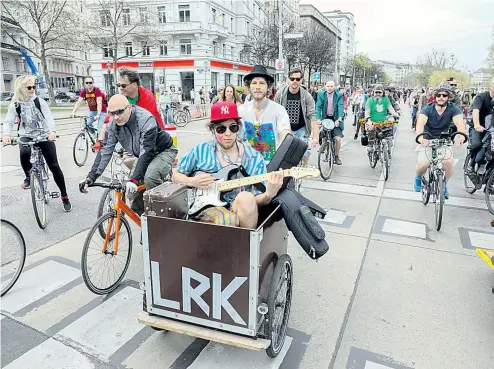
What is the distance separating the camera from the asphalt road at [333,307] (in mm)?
2641

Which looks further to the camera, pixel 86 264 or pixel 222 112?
pixel 86 264

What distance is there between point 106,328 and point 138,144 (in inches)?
69.6

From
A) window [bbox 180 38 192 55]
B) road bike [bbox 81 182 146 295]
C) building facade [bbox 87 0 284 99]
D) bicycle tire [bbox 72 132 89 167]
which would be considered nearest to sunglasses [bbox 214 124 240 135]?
road bike [bbox 81 182 146 295]

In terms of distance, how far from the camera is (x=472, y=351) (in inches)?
107

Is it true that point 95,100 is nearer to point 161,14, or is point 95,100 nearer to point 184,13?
point 184,13

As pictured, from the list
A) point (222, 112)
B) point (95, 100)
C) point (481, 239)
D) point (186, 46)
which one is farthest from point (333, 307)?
point (186, 46)

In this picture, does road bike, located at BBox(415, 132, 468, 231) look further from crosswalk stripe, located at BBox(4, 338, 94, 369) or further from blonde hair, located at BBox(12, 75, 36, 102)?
blonde hair, located at BBox(12, 75, 36, 102)

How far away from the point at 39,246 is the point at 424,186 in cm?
540

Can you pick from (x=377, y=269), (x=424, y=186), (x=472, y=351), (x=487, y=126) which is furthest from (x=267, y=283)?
(x=487, y=126)

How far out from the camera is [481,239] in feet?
15.6

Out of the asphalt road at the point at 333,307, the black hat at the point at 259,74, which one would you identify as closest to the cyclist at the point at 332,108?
the asphalt road at the point at 333,307

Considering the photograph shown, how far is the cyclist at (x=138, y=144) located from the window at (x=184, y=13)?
142 feet

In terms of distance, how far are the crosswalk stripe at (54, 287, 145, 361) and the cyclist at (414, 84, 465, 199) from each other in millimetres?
4403

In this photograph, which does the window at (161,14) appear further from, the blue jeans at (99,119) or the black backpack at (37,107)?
the black backpack at (37,107)
